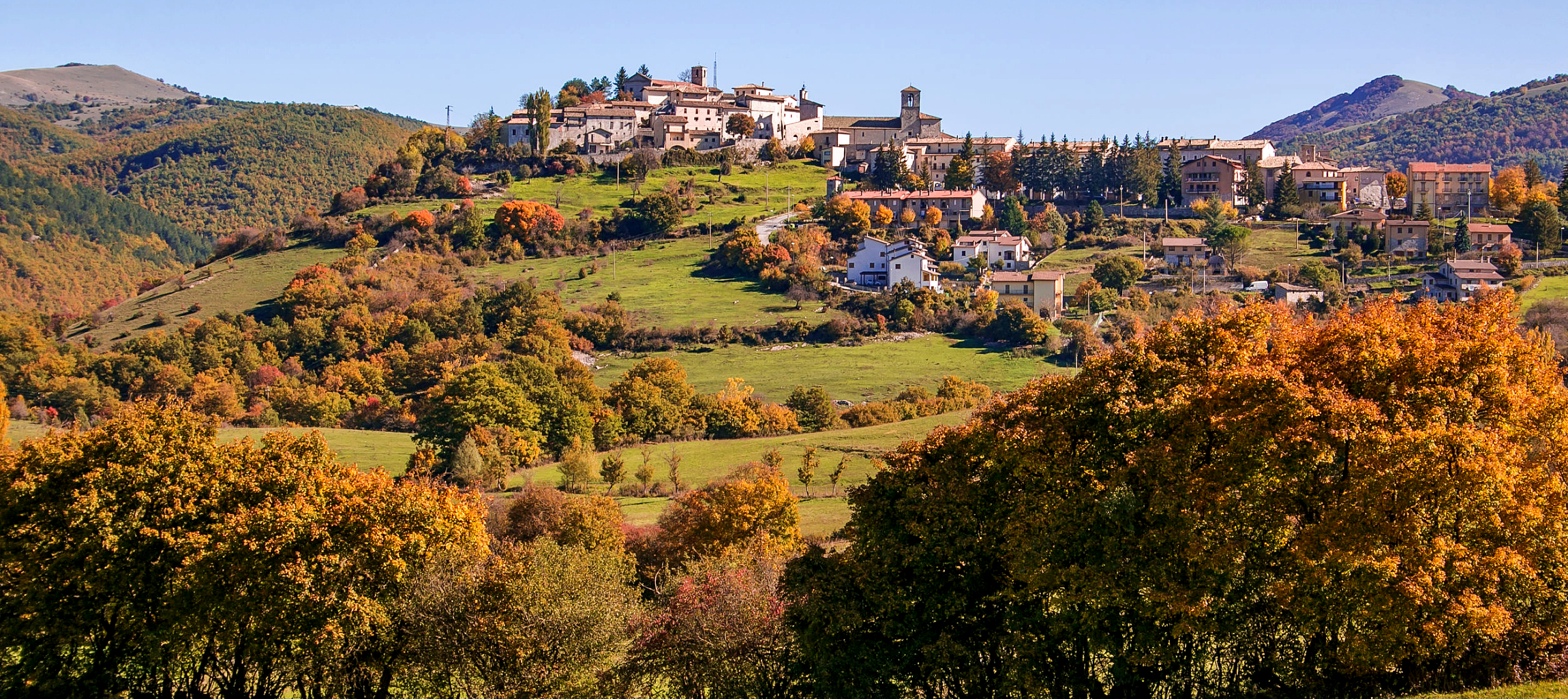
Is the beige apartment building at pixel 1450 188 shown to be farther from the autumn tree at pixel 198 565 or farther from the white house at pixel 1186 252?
the autumn tree at pixel 198 565

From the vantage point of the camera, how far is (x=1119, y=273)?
96.2m

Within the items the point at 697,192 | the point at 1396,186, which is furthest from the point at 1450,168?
the point at 697,192

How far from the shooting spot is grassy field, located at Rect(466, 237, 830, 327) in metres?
96.9

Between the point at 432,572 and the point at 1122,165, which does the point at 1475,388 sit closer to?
the point at 432,572

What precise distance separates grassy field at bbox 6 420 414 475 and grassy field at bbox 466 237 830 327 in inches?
1102

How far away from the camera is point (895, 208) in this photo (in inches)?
4656

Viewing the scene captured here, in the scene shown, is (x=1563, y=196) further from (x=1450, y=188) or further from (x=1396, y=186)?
(x=1396, y=186)

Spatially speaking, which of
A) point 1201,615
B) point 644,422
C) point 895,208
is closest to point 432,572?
point 1201,615

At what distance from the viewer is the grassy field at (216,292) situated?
103m

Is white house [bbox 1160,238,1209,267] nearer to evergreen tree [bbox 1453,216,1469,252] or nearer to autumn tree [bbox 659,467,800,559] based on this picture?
evergreen tree [bbox 1453,216,1469,252]

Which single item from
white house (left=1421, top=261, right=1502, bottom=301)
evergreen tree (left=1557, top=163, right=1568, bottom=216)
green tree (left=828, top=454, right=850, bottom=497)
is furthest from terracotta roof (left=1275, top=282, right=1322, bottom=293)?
green tree (left=828, top=454, right=850, bottom=497)

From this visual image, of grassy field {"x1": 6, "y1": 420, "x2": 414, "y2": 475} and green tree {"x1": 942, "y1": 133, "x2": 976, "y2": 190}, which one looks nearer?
grassy field {"x1": 6, "y1": 420, "x2": 414, "y2": 475}

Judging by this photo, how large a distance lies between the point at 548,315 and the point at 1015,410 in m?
75.1

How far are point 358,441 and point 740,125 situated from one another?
265 feet
